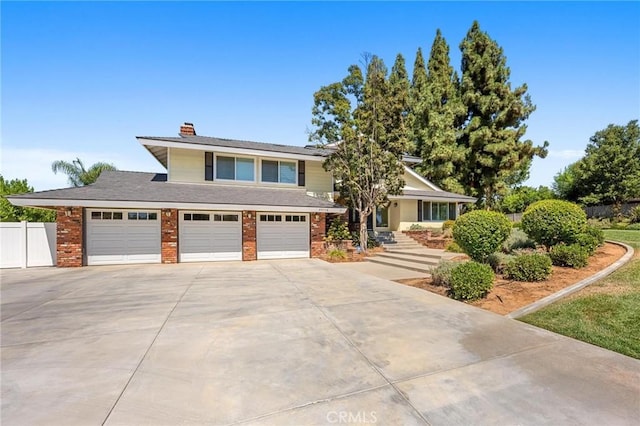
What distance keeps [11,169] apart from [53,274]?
13146 mm

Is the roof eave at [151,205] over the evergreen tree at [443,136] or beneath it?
beneath

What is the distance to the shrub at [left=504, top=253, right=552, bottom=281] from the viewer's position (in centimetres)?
673

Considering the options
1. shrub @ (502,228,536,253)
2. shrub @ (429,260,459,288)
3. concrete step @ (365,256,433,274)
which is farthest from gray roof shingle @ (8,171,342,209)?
shrub @ (502,228,536,253)

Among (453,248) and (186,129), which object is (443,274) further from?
(186,129)

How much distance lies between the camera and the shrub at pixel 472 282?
6.15 meters

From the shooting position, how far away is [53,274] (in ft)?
30.6

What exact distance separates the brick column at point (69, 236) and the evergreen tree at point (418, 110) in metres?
21.0

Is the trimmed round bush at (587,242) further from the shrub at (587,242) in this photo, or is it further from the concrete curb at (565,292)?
the concrete curb at (565,292)

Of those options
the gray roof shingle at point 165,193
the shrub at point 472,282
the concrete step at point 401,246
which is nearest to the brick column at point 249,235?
the gray roof shingle at point 165,193

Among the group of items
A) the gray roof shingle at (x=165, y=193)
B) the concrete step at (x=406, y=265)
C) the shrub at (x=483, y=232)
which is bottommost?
the concrete step at (x=406, y=265)

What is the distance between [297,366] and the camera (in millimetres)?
3320

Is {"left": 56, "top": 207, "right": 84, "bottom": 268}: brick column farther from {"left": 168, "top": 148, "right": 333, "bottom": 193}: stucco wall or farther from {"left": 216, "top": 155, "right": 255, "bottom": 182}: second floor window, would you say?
{"left": 216, "top": 155, "right": 255, "bottom": 182}: second floor window

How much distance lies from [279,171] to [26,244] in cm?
1065

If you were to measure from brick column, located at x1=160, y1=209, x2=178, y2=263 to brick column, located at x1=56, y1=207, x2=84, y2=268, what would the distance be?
2.75 meters
